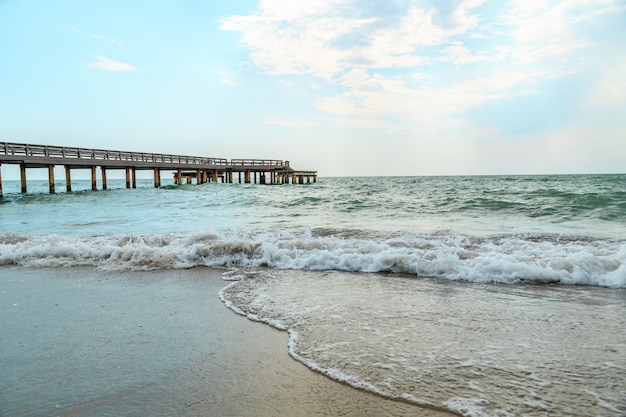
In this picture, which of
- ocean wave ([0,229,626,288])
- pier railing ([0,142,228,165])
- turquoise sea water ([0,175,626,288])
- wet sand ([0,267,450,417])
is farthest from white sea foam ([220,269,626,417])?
pier railing ([0,142,228,165])

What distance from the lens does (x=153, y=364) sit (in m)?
2.88

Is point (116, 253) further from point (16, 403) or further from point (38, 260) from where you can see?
point (16, 403)

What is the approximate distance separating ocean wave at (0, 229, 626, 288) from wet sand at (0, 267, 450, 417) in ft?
7.55

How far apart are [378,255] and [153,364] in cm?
425

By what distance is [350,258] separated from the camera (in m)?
6.54

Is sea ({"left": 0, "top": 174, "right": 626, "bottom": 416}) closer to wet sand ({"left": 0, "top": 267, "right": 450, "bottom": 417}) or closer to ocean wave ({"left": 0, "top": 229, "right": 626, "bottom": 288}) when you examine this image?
ocean wave ({"left": 0, "top": 229, "right": 626, "bottom": 288})

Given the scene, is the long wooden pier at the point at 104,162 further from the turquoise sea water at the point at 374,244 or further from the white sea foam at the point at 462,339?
the white sea foam at the point at 462,339

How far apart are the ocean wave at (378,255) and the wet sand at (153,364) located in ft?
7.55

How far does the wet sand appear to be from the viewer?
2.29m

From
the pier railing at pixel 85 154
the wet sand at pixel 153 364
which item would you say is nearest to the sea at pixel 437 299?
the wet sand at pixel 153 364

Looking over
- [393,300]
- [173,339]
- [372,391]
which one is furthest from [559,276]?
[173,339]

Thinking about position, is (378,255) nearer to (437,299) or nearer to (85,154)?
(437,299)

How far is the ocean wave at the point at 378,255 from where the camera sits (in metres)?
5.63

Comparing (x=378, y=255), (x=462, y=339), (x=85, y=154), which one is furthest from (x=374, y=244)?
(x=85, y=154)
